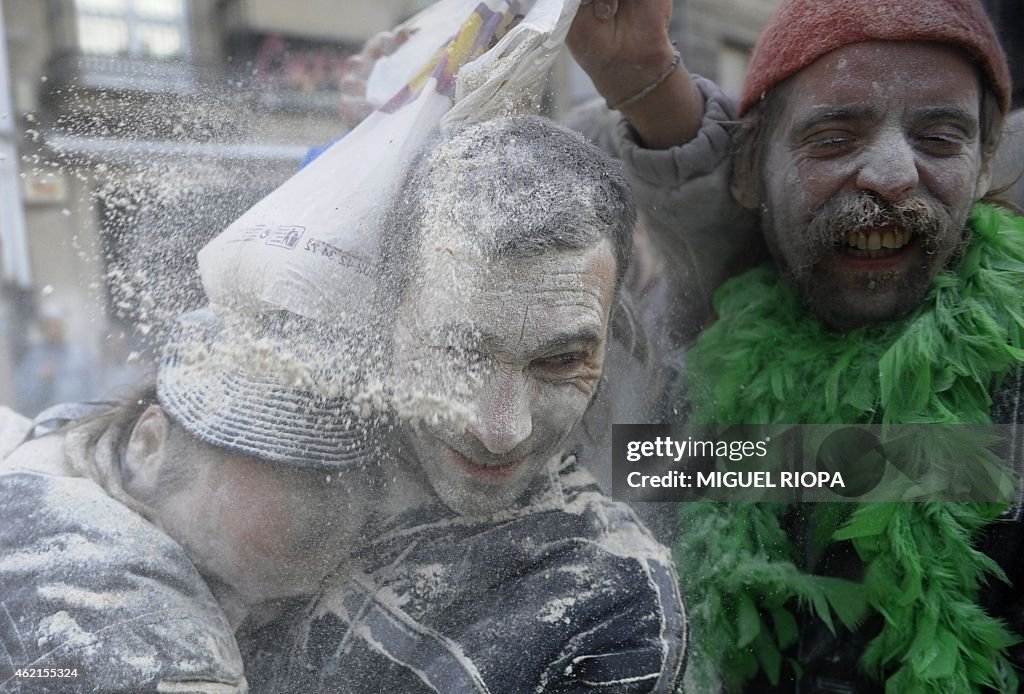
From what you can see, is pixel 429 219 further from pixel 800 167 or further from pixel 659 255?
pixel 800 167

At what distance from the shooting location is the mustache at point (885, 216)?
1359 mm

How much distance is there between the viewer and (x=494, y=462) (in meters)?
1.19

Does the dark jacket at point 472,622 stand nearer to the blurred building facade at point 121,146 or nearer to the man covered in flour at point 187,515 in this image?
the man covered in flour at point 187,515

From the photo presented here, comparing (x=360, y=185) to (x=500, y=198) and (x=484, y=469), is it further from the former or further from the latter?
(x=484, y=469)

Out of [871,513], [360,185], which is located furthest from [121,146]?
[871,513]

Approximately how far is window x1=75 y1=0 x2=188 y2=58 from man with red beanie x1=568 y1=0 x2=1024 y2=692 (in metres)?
0.65

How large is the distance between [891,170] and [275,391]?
996 mm

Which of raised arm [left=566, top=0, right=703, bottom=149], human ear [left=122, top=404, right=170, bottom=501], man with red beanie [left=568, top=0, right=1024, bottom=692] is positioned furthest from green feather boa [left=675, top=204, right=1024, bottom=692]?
human ear [left=122, top=404, right=170, bottom=501]

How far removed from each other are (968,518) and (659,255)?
0.65m

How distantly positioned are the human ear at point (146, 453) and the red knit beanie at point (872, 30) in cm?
112

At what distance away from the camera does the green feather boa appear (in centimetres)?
133

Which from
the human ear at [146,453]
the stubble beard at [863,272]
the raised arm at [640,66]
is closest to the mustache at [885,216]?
the stubble beard at [863,272]

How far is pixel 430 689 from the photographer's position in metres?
1.18

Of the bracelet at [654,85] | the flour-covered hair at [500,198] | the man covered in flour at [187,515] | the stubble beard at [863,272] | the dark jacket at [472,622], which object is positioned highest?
the bracelet at [654,85]
